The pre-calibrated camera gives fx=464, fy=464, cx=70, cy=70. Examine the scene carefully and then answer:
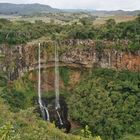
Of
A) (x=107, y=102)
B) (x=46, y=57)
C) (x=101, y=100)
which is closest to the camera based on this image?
(x=107, y=102)

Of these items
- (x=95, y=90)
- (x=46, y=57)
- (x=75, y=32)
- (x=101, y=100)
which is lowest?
(x=101, y=100)

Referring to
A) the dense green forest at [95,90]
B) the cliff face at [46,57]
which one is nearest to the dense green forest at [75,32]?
the dense green forest at [95,90]

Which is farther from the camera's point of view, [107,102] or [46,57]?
[46,57]

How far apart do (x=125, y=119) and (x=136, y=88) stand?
9.40ft

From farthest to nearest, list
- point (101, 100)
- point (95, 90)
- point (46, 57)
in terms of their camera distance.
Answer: point (46, 57)
point (95, 90)
point (101, 100)

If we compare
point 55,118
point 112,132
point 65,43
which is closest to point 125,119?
point 112,132

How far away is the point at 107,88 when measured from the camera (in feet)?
122

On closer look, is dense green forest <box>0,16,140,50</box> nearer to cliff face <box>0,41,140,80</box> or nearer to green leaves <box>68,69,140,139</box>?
cliff face <box>0,41,140,80</box>

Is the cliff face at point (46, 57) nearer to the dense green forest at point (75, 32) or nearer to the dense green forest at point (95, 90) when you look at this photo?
the dense green forest at point (95, 90)

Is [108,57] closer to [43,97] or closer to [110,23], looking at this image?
[110,23]

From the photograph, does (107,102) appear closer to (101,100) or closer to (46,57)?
(101,100)

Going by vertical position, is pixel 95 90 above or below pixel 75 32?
below

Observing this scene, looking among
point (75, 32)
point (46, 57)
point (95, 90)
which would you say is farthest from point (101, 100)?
point (75, 32)

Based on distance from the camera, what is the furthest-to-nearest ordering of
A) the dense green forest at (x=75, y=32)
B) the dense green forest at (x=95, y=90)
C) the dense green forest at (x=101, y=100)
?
the dense green forest at (x=75, y=32) → the dense green forest at (x=95, y=90) → the dense green forest at (x=101, y=100)
